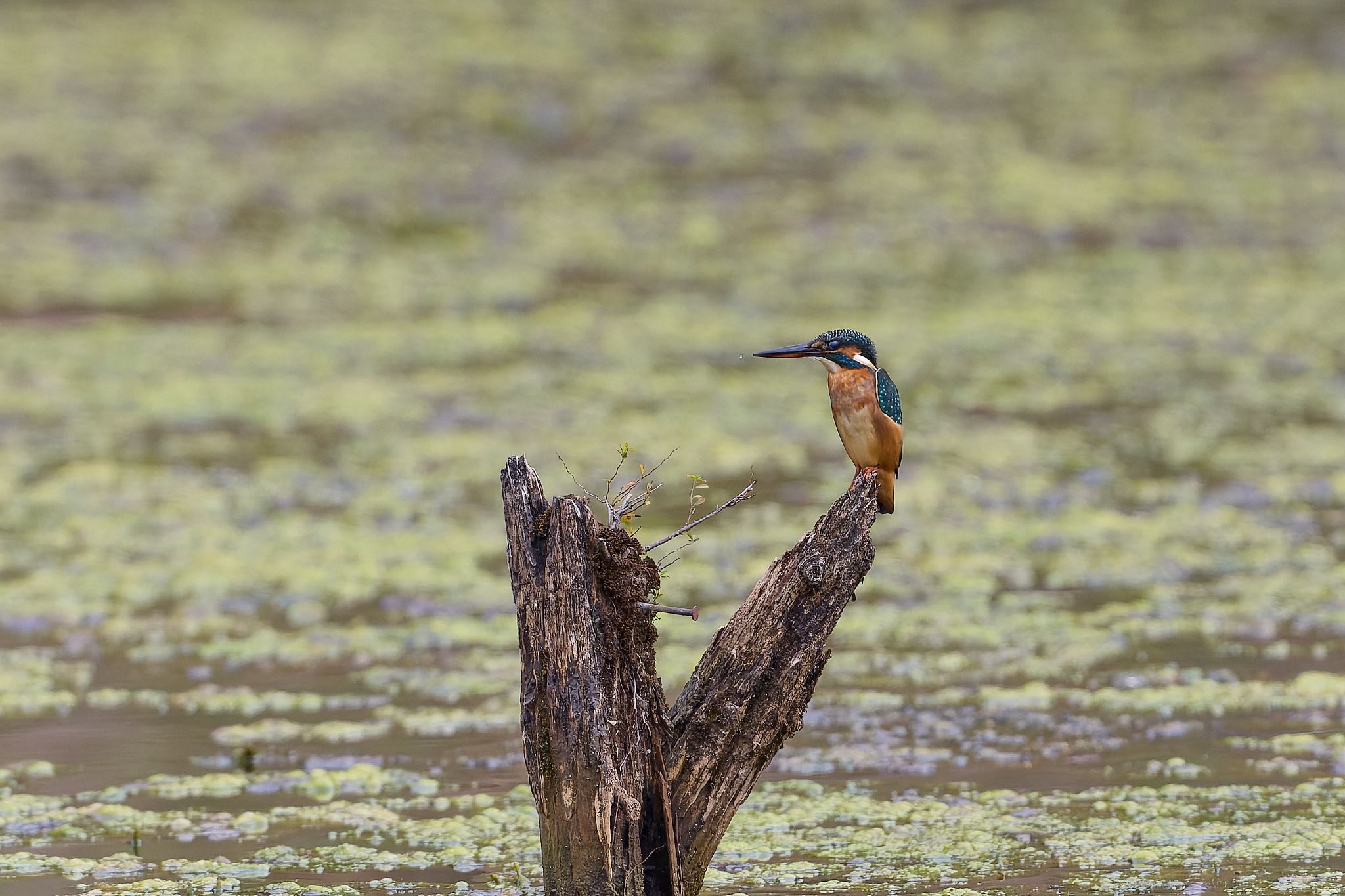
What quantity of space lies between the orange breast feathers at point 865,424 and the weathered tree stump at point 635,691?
44 cm

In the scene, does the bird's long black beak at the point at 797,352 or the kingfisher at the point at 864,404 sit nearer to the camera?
the bird's long black beak at the point at 797,352

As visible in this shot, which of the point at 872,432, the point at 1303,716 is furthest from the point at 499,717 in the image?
the point at 1303,716

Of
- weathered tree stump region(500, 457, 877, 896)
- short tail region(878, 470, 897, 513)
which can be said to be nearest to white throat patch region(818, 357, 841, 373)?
short tail region(878, 470, 897, 513)

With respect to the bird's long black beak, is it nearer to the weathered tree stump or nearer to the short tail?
the short tail

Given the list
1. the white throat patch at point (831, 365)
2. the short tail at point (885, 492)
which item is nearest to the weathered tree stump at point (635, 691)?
the short tail at point (885, 492)

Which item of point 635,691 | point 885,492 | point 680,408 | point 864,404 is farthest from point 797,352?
point 680,408

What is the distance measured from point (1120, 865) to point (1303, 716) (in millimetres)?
1745

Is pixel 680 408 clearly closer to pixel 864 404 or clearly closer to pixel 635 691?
pixel 864 404

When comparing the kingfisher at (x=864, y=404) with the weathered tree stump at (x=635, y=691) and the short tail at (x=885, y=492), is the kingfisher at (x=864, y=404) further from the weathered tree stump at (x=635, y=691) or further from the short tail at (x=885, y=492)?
the weathered tree stump at (x=635, y=691)

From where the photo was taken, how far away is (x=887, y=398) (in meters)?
4.89

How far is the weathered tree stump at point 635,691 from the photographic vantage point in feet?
13.6

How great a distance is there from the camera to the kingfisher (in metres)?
4.83

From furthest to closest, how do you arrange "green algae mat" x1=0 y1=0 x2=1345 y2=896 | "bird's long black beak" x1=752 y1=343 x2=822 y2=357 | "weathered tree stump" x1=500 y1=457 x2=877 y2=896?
"green algae mat" x1=0 y1=0 x2=1345 y2=896 → "bird's long black beak" x1=752 y1=343 x2=822 y2=357 → "weathered tree stump" x1=500 y1=457 x2=877 y2=896

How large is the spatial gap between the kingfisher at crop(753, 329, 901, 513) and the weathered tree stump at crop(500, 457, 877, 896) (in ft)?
1.43
